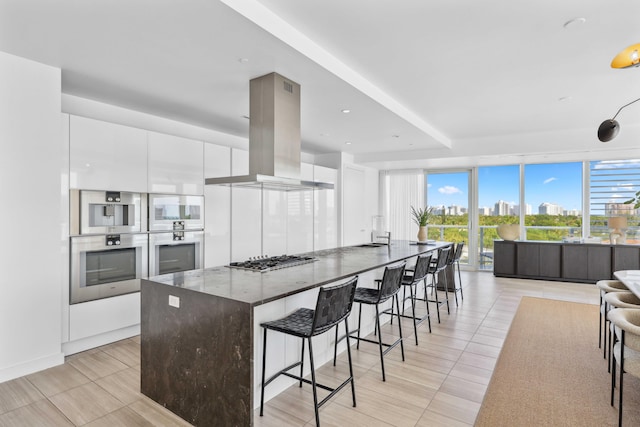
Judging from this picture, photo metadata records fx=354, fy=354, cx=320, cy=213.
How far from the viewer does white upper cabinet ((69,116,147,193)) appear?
3219 mm

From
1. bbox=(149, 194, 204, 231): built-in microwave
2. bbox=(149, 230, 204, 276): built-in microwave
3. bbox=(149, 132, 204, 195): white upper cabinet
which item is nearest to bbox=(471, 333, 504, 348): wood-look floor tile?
bbox=(149, 230, 204, 276): built-in microwave

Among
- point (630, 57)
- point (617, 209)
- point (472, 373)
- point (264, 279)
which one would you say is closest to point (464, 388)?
point (472, 373)

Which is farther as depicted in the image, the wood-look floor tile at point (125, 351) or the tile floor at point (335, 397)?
the wood-look floor tile at point (125, 351)

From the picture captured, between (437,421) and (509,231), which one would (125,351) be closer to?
(437,421)

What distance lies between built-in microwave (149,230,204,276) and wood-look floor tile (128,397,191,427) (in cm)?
163

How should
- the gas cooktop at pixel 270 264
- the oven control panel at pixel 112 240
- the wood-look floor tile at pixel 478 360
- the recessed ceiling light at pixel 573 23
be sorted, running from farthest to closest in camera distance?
the oven control panel at pixel 112 240 → the wood-look floor tile at pixel 478 360 → the gas cooktop at pixel 270 264 → the recessed ceiling light at pixel 573 23

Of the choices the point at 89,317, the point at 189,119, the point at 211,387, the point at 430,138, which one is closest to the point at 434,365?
the point at 211,387

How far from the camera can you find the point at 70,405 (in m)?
2.41

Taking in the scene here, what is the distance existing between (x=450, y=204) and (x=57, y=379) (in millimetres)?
7529

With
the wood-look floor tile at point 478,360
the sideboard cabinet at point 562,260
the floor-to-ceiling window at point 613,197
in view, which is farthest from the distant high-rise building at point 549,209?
the wood-look floor tile at point 478,360

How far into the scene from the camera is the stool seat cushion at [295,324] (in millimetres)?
2133

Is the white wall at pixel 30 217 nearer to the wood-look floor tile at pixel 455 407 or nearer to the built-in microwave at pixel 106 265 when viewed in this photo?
the built-in microwave at pixel 106 265

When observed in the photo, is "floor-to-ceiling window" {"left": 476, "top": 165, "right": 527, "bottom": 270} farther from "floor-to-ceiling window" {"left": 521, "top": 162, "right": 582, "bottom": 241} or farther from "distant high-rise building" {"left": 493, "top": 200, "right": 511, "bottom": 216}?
"floor-to-ceiling window" {"left": 521, "top": 162, "right": 582, "bottom": 241}

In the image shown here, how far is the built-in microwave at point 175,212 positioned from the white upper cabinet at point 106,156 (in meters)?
0.23
